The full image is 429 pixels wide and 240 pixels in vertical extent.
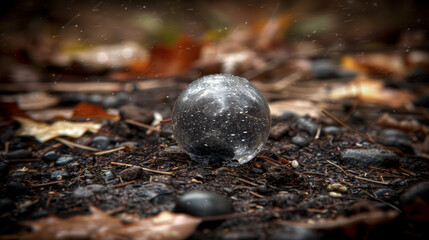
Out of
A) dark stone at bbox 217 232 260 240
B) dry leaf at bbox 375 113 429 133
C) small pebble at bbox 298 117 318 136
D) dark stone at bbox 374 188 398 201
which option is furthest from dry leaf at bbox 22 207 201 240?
dry leaf at bbox 375 113 429 133

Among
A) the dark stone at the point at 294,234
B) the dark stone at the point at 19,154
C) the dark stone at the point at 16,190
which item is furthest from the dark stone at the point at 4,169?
the dark stone at the point at 294,234

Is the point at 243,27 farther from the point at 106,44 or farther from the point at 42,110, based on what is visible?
the point at 42,110

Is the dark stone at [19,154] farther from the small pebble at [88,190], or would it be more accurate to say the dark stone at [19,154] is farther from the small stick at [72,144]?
the small pebble at [88,190]

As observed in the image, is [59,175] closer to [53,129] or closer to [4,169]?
[4,169]

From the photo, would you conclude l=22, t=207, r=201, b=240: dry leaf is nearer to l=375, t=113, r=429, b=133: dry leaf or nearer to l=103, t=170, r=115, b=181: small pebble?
l=103, t=170, r=115, b=181: small pebble

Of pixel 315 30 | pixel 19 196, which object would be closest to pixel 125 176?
pixel 19 196

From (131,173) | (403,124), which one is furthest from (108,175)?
(403,124)
